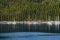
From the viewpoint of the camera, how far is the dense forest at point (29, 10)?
169ft

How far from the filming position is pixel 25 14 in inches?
2072

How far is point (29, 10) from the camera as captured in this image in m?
53.7

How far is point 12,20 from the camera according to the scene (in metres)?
51.3

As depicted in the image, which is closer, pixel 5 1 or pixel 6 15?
pixel 6 15

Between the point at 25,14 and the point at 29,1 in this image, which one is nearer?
the point at 25,14

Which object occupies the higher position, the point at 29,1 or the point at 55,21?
the point at 29,1

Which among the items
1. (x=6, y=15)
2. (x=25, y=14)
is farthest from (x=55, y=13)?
(x=6, y=15)

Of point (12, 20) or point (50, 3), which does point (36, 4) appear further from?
point (12, 20)

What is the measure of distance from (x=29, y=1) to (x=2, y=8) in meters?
5.33

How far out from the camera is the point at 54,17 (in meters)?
51.0

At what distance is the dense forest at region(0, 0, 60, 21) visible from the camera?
2029 inches

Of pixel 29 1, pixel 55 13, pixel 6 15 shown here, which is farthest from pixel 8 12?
pixel 55 13

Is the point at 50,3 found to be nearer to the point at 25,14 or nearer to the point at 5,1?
the point at 25,14

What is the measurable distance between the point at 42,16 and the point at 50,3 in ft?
11.4
